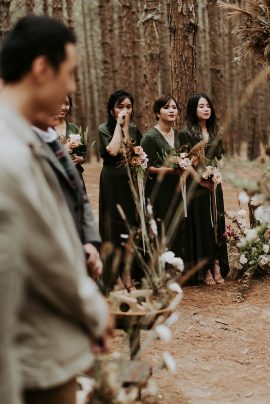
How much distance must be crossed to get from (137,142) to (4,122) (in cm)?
512

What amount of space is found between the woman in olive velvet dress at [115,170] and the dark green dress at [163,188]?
0.21 metres

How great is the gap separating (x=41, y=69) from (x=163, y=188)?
4977mm

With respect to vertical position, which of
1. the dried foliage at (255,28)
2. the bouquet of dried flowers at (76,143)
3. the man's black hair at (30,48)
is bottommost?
the bouquet of dried flowers at (76,143)

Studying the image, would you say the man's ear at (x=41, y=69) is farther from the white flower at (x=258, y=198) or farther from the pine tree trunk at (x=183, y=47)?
the pine tree trunk at (x=183, y=47)

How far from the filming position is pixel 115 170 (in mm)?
6613

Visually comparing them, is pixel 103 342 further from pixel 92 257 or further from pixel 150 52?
pixel 150 52

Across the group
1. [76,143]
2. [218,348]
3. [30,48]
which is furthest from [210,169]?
[30,48]

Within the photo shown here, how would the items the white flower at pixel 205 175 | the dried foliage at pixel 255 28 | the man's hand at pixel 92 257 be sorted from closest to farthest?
the man's hand at pixel 92 257
the white flower at pixel 205 175
the dried foliage at pixel 255 28

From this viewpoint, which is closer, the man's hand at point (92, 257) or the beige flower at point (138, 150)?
the man's hand at point (92, 257)

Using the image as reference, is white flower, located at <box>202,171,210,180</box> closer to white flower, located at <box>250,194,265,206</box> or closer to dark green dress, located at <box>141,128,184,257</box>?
dark green dress, located at <box>141,128,184,257</box>

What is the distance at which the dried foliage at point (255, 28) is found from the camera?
7.10 m

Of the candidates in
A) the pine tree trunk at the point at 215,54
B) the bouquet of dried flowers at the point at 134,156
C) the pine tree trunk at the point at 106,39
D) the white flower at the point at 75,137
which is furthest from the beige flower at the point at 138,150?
the pine tree trunk at the point at 106,39

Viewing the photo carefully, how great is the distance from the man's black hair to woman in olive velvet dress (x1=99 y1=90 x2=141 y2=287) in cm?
438

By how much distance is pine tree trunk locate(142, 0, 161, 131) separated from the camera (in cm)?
996
